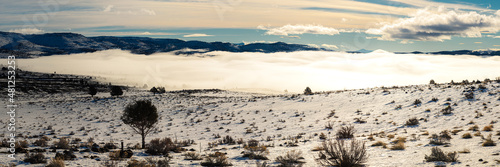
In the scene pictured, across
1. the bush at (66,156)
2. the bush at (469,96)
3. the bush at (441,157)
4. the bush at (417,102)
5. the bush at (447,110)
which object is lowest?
the bush at (66,156)

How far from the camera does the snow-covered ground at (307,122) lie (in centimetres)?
1412

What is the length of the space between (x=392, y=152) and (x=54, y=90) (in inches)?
3800

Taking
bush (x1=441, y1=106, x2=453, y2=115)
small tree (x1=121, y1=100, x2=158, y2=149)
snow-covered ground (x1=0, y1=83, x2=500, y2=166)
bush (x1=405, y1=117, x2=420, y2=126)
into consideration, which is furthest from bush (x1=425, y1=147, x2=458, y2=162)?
small tree (x1=121, y1=100, x2=158, y2=149)

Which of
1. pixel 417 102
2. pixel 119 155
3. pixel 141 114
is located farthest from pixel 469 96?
pixel 119 155

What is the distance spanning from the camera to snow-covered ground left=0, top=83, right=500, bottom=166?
14.1 metres

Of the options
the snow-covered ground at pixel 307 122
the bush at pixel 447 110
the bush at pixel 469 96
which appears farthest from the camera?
the bush at pixel 469 96

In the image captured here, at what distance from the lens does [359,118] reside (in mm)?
26906

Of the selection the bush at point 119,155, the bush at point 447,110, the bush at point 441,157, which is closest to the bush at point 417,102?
the bush at point 447,110

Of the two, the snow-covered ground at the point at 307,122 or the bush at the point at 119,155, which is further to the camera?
the bush at the point at 119,155

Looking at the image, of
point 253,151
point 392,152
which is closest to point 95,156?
point 253,151

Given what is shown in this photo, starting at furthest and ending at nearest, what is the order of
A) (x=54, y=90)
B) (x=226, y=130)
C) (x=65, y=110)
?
1. (x=54, y=90)
2. (x=65, y=110)
3. (x=226, y=130)

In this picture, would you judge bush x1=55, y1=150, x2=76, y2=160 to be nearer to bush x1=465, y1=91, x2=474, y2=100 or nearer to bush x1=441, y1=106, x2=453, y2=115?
bush x1=441, y1=106, x2=453, y2=115

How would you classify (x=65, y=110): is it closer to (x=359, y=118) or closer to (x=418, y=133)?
(x=359, y=118)

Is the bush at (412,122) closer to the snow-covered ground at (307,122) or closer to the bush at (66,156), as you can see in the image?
the snow-covered ground at (307,122)
